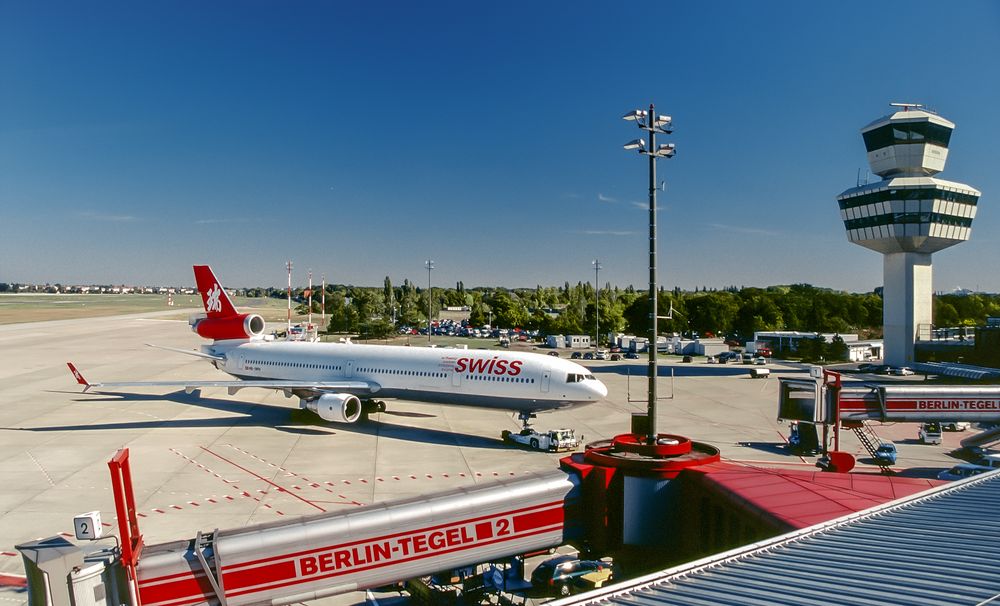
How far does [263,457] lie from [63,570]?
2415 cm

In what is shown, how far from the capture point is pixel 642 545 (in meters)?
15.6

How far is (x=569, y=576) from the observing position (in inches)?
677

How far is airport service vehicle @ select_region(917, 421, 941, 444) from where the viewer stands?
133 ft

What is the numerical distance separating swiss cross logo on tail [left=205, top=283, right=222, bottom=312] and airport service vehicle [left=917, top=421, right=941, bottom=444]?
55.2 meters

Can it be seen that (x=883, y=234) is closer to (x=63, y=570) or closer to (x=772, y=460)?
(x=772, y=460)

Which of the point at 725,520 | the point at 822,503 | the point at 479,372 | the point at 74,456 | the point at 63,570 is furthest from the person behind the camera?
the point at 479,372

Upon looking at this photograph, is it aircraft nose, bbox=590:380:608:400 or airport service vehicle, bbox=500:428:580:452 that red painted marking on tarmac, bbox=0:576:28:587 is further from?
aircraft nose, bbox=590:380:608:400

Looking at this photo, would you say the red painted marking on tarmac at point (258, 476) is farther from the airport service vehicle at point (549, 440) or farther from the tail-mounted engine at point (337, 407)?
the airport service vehicle at point (549, 440)

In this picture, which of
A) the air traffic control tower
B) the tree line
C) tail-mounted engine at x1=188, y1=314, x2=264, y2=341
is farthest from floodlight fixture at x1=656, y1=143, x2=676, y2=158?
the tree line

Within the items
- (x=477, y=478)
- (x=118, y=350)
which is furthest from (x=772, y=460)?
(x=118, y=350)

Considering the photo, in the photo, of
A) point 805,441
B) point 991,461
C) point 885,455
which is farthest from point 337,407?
point 991,461

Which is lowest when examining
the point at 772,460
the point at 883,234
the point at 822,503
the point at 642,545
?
the point at 772,460

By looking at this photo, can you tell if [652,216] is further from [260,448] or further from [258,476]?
[260,448]

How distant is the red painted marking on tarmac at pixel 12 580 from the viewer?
18.1 metres
